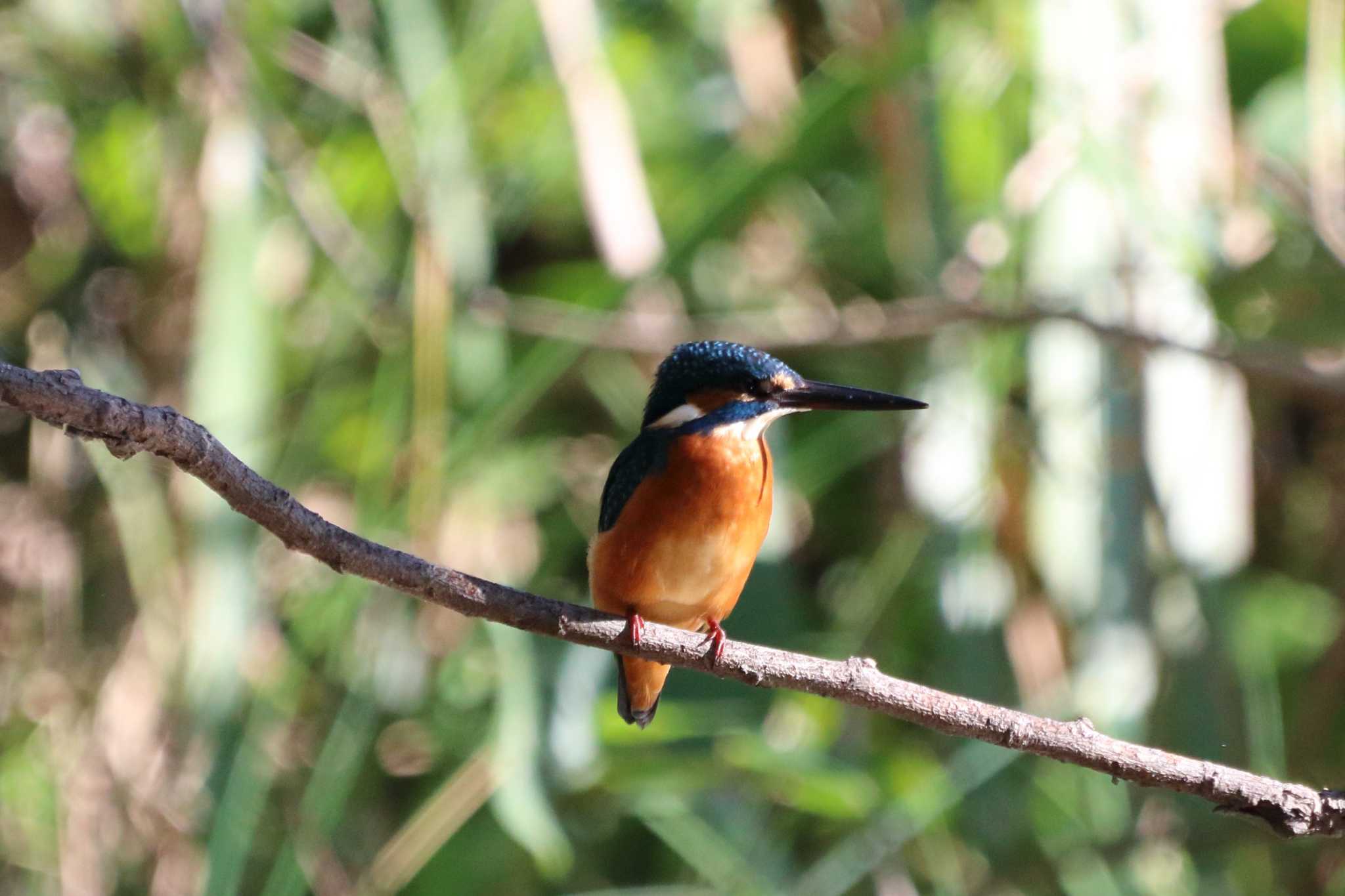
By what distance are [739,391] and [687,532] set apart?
0.88ft

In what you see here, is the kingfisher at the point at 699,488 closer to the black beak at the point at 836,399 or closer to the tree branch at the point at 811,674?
the black beak at the point at 836,399

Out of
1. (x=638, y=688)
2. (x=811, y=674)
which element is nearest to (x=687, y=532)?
(x=638, y=688)

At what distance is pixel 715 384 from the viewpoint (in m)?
2.26

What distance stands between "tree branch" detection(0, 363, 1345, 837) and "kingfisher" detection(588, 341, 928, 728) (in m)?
0.43

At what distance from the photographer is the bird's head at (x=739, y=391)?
2.19m

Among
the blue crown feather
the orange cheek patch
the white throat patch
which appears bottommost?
the white throat patch

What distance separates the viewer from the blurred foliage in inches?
123

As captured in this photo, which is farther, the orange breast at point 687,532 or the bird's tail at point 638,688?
the bird's tail at point 638,688

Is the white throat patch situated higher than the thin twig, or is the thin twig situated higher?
the white throat patch

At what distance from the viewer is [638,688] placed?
2.41 m

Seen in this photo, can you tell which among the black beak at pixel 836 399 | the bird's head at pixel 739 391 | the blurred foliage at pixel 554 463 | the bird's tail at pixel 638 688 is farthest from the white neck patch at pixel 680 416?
the blurred foliage at pixel 554 463

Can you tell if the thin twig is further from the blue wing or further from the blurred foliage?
the blue wing

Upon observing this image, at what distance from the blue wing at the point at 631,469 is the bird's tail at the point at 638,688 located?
253mm

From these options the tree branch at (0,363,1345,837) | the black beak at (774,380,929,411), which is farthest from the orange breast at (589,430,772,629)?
the tree branch at (0,363,1345,837)
